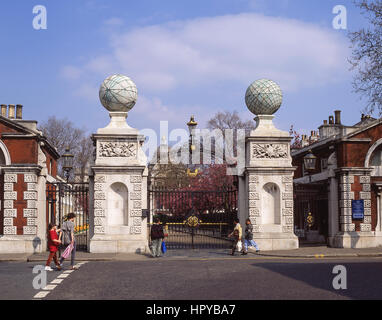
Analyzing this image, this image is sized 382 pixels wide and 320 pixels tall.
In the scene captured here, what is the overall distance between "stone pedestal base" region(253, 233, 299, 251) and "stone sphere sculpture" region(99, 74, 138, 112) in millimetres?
8070

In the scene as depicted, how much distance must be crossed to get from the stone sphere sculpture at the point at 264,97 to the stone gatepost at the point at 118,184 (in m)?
5.33

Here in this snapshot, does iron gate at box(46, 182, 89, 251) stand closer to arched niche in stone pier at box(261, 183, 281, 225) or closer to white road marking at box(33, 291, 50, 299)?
arched niche in stone pier at box(261, 183, 281, 225)

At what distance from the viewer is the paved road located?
34.4 ft

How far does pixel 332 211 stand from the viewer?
80.1 feet

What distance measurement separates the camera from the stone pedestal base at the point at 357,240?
76.9 feet

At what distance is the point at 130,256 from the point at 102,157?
4.48 metres

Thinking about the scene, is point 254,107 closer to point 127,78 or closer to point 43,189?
point 127,78

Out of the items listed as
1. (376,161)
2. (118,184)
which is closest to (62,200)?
(118,184)

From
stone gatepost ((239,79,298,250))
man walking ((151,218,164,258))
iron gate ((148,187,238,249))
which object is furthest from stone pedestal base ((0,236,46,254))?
stone gatepost ((239,79,298,250))

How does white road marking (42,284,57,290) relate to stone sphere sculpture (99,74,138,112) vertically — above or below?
below

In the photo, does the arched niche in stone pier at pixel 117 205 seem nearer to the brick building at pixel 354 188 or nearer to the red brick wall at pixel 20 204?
the red brick wall at pixel 20 204

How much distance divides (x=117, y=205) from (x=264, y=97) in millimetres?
8095

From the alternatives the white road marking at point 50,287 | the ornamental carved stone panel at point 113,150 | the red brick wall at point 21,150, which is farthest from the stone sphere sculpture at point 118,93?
the white road marking at point 50,287
